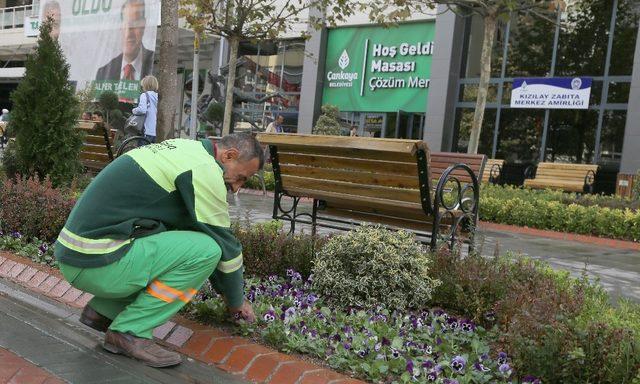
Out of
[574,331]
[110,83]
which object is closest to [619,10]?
[574,331]

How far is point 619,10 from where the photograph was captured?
55.4 feet

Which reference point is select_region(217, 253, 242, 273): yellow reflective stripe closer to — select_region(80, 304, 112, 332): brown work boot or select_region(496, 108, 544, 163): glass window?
select_region(80, 304, 112, 332): brown work boot

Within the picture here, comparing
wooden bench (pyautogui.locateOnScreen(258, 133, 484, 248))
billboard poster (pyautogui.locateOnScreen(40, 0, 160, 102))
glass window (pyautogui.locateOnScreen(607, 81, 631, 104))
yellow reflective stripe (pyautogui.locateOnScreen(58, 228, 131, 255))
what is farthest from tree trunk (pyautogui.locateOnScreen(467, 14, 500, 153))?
billboard poster (pyautogui.locateOnScreen(40, 0, 160, 102))

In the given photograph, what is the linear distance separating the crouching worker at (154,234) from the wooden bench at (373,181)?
1586mm

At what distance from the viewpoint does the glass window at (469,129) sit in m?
19.2

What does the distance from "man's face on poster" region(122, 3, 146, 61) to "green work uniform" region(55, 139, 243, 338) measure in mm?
23548

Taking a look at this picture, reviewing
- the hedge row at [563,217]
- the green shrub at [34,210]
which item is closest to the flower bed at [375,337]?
the green shrub at [34,210]

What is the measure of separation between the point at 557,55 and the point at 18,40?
29.9m

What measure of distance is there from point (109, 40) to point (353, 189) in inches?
986

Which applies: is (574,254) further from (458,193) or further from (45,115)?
(45,115)

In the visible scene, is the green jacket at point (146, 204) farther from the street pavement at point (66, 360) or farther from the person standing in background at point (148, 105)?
the person standing in background at point (148, 105)

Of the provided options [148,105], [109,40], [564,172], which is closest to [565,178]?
[564,172]

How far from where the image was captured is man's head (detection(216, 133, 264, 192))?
307 cm

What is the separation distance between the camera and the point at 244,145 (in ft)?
10.1
